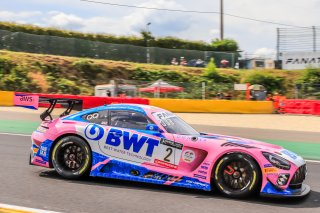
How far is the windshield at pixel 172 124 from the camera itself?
23.1 ft

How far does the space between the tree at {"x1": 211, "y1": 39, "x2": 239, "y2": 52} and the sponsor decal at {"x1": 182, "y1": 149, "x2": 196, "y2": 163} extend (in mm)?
41935

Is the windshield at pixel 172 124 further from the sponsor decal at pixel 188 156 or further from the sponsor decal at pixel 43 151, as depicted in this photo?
the sponsor decal at pixel 43 151

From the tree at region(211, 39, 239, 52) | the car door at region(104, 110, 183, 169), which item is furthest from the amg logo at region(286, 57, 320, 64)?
the car door at region(104, 110, 183, 169)

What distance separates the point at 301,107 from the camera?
26984 millimetres

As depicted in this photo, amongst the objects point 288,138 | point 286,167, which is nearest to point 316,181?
point 286,167

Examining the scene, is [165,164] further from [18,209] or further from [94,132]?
[18,209]

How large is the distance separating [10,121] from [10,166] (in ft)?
32.5

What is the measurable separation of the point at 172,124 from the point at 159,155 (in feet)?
2.05

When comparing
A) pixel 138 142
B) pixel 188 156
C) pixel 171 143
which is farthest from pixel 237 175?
pixel 138 142

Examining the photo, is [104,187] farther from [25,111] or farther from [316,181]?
[25,111]

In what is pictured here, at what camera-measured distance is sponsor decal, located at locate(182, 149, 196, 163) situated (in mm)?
6719

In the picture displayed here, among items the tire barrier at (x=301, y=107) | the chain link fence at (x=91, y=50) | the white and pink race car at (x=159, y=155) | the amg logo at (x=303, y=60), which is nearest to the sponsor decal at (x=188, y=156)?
the white and pink race car at (x=159, y=155)

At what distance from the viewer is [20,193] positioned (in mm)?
6512

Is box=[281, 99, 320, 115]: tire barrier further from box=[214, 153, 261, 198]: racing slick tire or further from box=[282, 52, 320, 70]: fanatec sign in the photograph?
box=[214, 153, 261, 198]: racing slick tire
